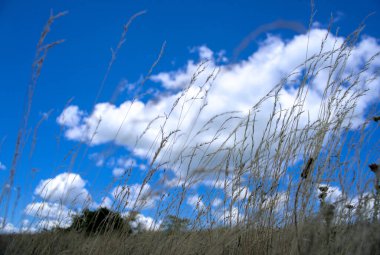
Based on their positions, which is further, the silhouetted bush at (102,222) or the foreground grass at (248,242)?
the silhouetted bush at (102,222)

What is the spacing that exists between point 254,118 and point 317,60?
54 cm

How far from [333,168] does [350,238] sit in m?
0.55

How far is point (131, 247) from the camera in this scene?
2.48 meters

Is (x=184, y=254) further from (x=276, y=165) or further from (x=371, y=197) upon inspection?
(x=371, y=197)

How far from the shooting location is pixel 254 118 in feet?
7.98

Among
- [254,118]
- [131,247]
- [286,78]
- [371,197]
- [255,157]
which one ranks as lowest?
[131,247]

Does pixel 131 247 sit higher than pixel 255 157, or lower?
lower

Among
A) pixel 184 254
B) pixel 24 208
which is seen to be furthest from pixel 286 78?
pixel 24 208

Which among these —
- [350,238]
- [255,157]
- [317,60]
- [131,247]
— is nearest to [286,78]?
[317,60]

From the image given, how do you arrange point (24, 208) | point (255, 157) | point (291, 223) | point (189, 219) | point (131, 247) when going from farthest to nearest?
point (24, 208) → point (189, 219) → point (131, 247) → point (255, 157) → point (291, 223)

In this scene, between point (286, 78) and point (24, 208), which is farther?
point (24, 208)

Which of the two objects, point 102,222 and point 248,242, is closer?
point 248,242

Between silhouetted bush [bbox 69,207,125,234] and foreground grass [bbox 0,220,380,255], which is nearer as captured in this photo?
foreground grass [bbox 0,220,380,255]

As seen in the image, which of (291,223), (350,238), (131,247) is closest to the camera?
(350,238)
